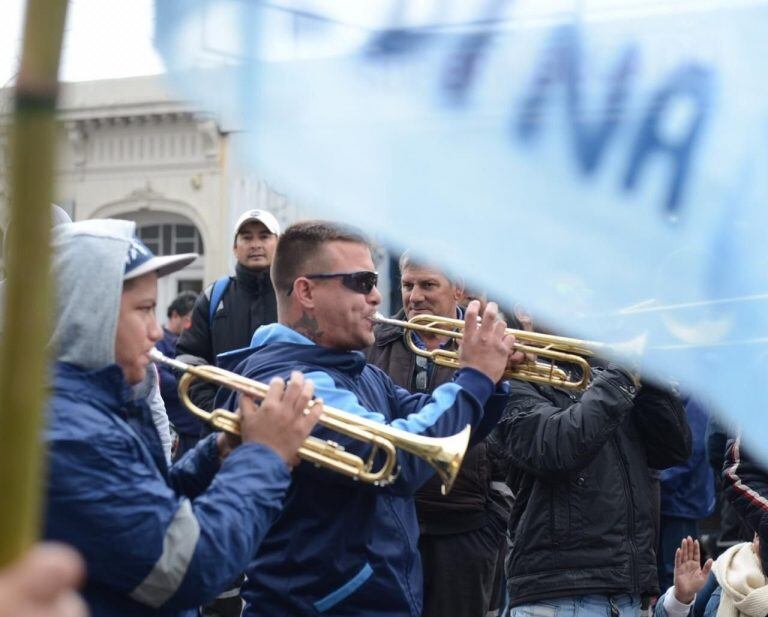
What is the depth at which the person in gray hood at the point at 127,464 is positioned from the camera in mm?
2041

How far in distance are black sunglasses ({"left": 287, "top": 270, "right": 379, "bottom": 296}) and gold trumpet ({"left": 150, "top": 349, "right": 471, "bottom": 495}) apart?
0.54m

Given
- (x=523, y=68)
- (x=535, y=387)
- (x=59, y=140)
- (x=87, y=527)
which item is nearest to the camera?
(x=59, y=140)

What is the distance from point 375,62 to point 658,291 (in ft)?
1.08

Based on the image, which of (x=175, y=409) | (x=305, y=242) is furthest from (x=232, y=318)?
(x=305, y=242)

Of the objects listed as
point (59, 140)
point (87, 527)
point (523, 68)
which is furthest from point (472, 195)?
point (87, 527)

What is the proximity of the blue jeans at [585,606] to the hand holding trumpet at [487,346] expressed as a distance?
116 cm

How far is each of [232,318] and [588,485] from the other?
2.10m

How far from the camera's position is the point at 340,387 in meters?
3.12

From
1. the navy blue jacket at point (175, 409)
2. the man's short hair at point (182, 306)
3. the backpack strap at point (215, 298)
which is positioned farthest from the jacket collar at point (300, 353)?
the man's short hair at point (182, 306)

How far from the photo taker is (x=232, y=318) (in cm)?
535

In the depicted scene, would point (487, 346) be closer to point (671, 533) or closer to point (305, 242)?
point (305, 242)

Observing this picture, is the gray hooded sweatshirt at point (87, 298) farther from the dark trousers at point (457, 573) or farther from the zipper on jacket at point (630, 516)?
the dark trousers at point (457, 573)

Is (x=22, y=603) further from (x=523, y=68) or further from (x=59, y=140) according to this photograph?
(x=523, y=68)

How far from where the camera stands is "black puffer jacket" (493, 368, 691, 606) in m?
3.89
